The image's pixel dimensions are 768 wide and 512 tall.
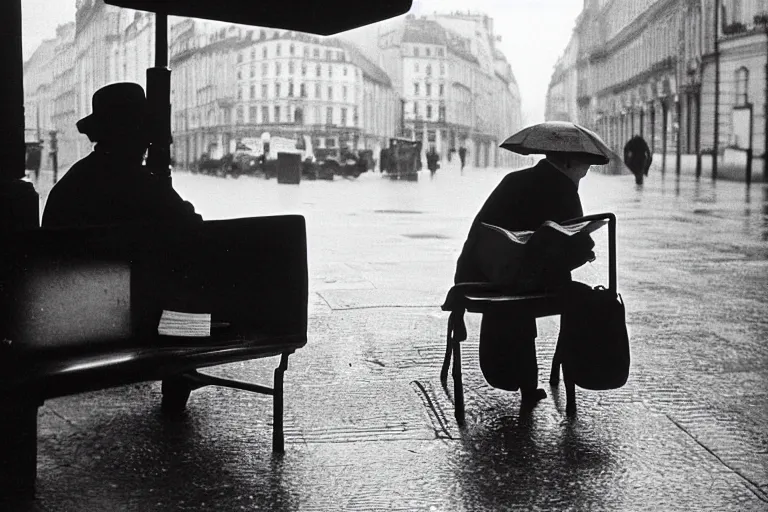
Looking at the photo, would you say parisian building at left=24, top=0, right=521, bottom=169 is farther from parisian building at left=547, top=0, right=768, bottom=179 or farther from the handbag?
the handbag

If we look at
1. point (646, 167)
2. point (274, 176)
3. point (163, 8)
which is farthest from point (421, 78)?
point (163, 8)

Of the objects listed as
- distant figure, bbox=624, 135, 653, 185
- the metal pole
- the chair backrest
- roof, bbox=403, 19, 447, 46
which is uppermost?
roof, bbox=403, 19, 447, 46

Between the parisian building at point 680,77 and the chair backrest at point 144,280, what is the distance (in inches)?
1206

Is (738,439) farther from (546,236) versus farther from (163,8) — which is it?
(163,8)

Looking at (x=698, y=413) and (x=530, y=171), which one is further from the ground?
(x=530, y=171)

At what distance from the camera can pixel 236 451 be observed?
180 inches

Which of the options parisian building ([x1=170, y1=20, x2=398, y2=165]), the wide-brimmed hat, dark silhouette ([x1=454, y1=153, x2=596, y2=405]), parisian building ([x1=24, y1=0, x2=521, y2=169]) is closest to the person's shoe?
dark silhouette ([x1=454, y1=153, x2=596, y2=405])

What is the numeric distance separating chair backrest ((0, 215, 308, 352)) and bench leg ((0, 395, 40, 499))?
11.8 inches

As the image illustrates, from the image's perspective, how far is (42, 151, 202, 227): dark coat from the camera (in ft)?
15.6

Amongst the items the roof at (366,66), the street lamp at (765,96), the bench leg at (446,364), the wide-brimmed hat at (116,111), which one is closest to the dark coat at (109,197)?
the wide-brimmed hat at (116,111)

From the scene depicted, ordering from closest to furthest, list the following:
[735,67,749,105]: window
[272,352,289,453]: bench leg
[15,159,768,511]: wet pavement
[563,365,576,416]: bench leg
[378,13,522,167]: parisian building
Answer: [15,159,768,511]: wet pavement < [272,352,289,453]: bench leg < [563,365,576,416]: bench leg < [735,67,749,105]: window < [378,13,522,167]: parisian building

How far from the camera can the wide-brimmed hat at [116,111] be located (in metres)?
4.64

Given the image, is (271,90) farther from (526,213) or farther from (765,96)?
(526,213)

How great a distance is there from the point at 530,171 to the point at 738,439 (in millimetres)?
1688
